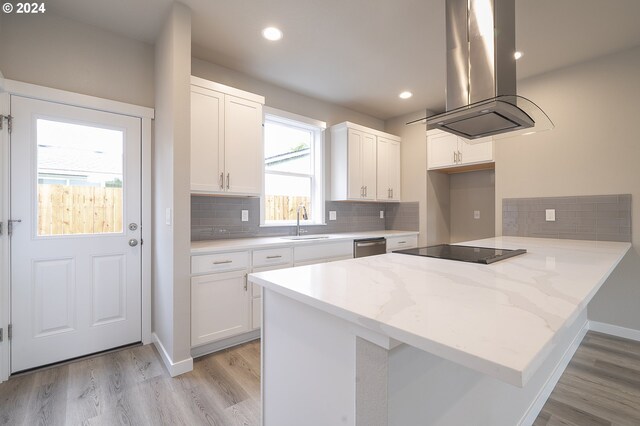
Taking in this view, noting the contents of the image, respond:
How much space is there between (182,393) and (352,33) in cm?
299

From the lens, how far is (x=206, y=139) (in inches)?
102

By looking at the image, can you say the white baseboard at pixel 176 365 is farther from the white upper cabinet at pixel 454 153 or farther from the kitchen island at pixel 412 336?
the white upper cabinet at pixel 454 153

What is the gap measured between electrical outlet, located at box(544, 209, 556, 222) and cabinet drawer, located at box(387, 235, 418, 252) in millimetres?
1598

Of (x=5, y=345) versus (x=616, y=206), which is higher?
(x=616, y=206)

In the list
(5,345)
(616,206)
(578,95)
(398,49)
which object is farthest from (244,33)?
(616,206)

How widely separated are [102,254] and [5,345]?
784mm

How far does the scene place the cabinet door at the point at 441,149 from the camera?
4.06m

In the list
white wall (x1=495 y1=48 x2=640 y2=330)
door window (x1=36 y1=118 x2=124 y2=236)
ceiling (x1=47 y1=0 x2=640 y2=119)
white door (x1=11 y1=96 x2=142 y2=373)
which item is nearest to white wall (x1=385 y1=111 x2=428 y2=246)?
ceiling (x1=47 y1=0 x2=640 y2=119)

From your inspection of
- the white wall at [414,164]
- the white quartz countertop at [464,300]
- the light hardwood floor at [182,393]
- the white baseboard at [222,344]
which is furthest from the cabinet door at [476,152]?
the white baseboard at [222,344]

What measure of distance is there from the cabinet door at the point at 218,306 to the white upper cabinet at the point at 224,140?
0.78 meters

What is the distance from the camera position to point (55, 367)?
2213mm

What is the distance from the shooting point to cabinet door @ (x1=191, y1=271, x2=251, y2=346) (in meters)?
2.33

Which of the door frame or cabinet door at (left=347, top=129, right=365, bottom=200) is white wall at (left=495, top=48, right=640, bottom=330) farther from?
the door frame

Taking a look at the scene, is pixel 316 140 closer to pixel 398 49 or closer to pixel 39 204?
pixel 398 49
